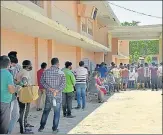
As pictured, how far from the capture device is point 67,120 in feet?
31.1

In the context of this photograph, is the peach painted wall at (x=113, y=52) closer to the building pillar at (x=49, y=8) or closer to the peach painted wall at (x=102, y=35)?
the peach painted wall at (x=102, y=35)

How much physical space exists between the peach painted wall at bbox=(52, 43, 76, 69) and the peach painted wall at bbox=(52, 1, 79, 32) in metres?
1.02

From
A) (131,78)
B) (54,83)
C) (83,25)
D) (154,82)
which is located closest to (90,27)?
(83,25)

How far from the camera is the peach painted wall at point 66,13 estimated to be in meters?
13.5

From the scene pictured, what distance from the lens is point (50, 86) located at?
24.6 feet

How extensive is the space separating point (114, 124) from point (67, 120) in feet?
→ 4.74

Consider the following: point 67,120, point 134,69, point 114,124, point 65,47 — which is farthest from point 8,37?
point 134,69

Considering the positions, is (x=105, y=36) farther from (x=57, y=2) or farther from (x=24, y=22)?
(x=24, y=22)

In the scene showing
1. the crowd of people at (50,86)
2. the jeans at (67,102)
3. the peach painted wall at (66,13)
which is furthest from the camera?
the peach painted wall at (66,13)

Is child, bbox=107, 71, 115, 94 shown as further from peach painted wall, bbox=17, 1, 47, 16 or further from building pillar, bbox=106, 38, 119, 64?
building pillar, bbox=106, 38, 119, 64

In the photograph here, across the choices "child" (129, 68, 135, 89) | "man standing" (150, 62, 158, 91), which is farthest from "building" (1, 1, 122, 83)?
"man standing" (150, 62, 158, 91)

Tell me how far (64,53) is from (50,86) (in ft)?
30.1

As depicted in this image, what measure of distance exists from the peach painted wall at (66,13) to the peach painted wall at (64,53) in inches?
40.1

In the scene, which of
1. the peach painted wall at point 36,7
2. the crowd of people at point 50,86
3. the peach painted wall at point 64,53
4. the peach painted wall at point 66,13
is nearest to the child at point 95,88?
the crowd of people at point 50,86
